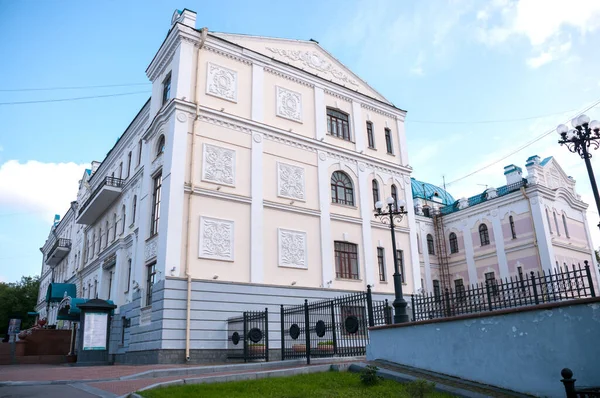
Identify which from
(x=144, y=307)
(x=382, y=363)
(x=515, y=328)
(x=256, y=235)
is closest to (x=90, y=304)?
(x=144, y=307)

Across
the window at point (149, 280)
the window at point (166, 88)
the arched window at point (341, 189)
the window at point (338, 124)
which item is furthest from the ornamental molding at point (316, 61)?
the window at point (149, 280)

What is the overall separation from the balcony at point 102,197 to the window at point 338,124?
12.4m

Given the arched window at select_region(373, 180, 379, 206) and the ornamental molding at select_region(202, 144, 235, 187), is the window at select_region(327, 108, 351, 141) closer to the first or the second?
the arched window at select_region(373, 180, 379, 206)

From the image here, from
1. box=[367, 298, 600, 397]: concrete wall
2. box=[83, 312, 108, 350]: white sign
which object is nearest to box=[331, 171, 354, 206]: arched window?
box=[83, 312, 108, 350]: white sign

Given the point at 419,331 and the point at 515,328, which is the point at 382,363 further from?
the point at 515,328

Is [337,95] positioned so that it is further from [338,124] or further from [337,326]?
[337,326]

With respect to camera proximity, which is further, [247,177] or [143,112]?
[143,112]

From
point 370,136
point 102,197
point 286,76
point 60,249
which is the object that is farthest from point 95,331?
point 60,249

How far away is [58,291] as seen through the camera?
3403 centimetres

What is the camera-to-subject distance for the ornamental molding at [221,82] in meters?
21.7

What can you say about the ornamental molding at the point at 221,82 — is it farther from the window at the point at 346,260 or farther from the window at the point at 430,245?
the window at the point at 430,245

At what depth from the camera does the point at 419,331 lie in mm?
11570

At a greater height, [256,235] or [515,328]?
[256,235]

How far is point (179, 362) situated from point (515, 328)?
39.8 ft
